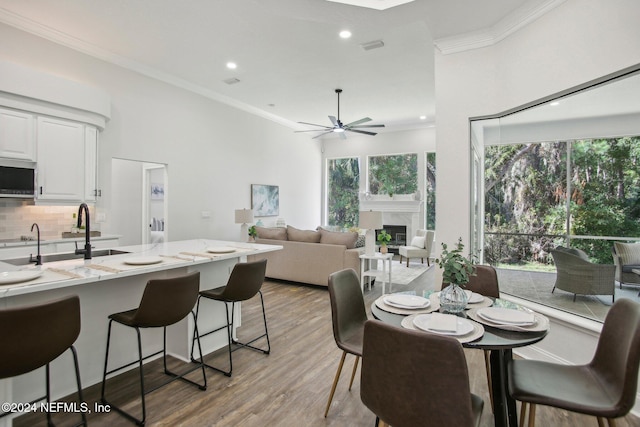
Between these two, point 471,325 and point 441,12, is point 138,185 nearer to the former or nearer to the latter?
point 441,12

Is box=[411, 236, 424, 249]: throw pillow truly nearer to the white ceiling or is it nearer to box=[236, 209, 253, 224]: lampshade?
the white ceiling

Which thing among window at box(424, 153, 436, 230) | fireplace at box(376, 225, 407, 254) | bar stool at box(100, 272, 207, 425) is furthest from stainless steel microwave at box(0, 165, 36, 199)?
window at box(424, 153, 436, 230)

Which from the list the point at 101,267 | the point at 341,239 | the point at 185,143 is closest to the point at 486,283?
the point at 101,267

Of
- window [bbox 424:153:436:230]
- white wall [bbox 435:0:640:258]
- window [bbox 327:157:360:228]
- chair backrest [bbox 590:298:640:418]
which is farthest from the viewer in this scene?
window [bbox 327:157:360:228]

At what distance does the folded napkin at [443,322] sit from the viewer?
160 centimetres

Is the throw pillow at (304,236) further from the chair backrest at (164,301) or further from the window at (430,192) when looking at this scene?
the window at (430,192)

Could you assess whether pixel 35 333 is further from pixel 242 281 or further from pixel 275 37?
pixel 275 37

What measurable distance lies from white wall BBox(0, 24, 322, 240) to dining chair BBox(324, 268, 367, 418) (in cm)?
394

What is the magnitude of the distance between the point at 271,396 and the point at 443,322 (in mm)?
1386

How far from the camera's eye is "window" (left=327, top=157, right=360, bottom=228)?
31.0ft

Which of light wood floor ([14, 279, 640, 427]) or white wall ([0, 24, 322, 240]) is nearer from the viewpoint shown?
light wood floor ([14, 279, 640, 427])

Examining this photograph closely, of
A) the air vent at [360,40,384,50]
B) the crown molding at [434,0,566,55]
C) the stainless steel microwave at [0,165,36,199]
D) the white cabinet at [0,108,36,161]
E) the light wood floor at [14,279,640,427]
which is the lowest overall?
the light wood floor at [14,279,640,427]

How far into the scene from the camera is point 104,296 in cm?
248

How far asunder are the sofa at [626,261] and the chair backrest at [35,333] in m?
3.62
